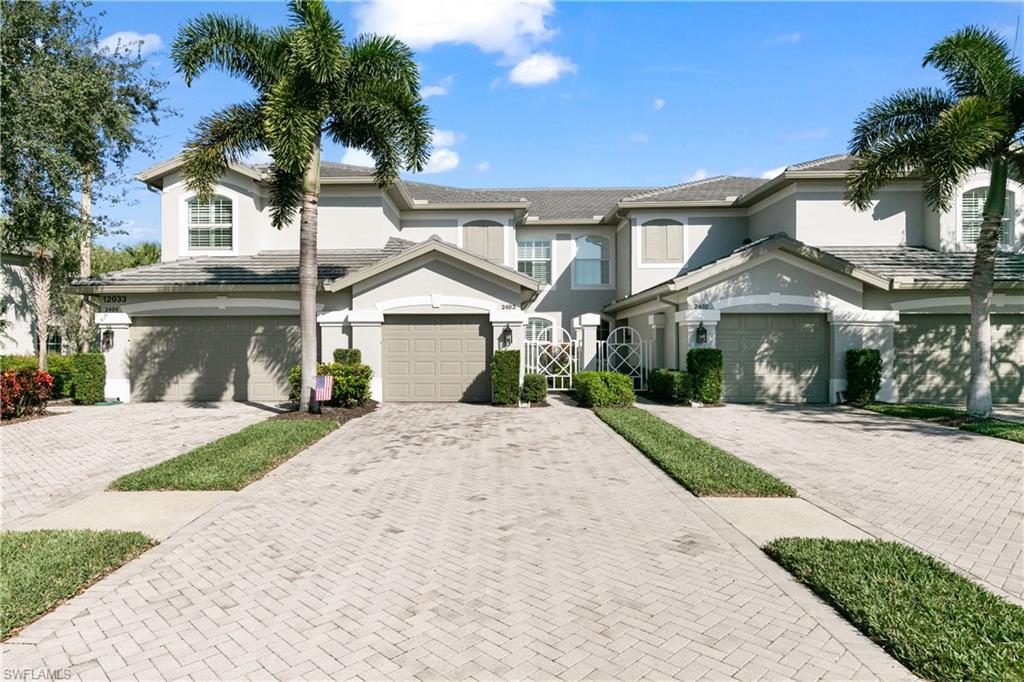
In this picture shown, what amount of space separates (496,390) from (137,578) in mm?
11171

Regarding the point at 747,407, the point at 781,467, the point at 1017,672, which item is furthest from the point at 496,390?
the point at 1017,672

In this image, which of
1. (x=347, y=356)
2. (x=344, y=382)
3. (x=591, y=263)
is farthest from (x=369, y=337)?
(x=591, y=263)

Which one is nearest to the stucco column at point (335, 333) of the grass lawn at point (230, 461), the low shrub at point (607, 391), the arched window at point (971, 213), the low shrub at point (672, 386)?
the grass lawn at point (230, 461)

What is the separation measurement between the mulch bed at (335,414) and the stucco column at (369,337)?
4.99ft

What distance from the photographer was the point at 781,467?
8727 mm

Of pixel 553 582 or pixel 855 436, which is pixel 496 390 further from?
pixel 553 582

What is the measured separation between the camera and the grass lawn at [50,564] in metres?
4.13

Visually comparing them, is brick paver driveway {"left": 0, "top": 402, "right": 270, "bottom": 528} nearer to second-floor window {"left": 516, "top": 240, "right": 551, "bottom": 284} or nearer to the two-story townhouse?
the two-story townhouse

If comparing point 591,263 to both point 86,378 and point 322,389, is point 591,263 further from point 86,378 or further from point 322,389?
point 86,378

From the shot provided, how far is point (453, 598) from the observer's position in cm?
438

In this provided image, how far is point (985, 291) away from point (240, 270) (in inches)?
744

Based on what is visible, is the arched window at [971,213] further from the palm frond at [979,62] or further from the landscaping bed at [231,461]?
the landscaping bed at [231,461]

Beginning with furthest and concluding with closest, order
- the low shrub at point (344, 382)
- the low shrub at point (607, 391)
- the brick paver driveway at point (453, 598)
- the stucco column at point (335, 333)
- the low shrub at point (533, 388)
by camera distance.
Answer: the stucco column at point (335, 333), the low shrub at point (533, 388), the low shrub at point (607, 391), the low shrub at point (344, 382), the brick paver driveway at point (453, 598)

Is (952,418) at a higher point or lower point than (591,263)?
lower
